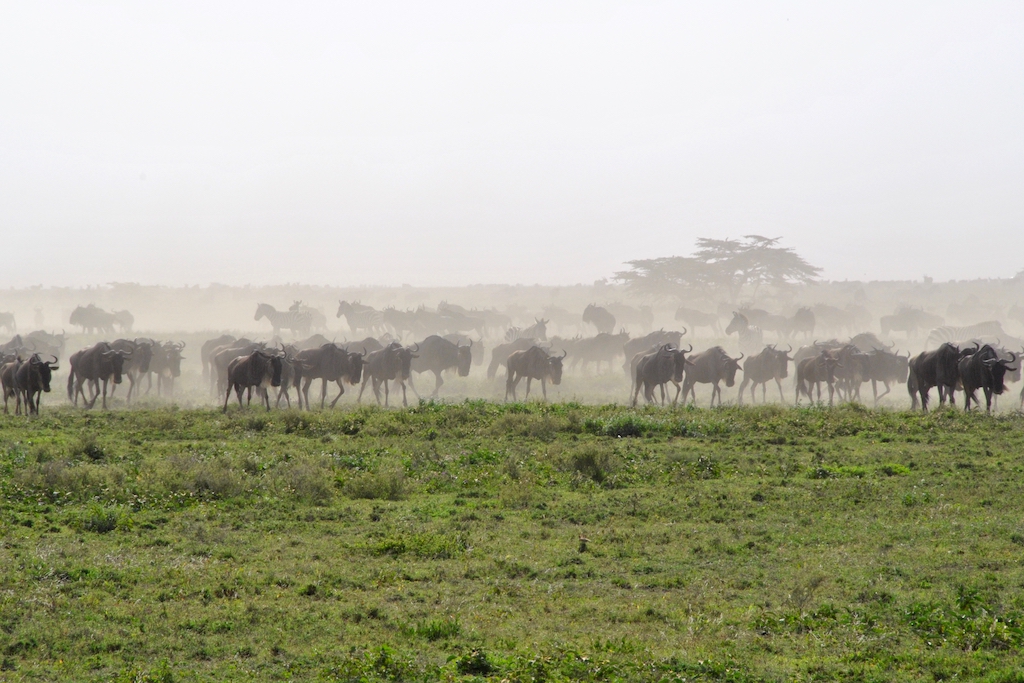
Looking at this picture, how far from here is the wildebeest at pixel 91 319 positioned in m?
55.2

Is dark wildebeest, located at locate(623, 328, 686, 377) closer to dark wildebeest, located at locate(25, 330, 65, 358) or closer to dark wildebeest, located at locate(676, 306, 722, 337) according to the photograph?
dark wildebeest, located at locate(676, 306, 722, 337)

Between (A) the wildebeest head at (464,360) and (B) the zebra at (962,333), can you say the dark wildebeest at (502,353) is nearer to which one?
(A) the wildebeest head at (464,360)

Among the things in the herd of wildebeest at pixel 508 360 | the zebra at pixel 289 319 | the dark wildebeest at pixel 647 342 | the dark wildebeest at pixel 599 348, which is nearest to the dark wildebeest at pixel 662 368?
the herd of wildebeest at pixel 508 360

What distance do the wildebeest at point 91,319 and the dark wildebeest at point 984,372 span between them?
50.0m

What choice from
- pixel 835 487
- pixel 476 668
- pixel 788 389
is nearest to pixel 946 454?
pixel 835 487

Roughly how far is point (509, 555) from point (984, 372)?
16.4 metres

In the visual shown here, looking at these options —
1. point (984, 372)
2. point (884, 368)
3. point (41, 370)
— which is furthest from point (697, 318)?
point (41, 370)

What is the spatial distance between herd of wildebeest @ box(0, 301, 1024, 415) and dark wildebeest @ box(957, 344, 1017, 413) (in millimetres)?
32

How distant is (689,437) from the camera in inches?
748

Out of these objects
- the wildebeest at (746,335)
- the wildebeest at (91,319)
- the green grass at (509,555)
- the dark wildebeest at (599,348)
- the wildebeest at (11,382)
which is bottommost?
the green grass at (509,555)

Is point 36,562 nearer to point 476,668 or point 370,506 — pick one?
point 370,506

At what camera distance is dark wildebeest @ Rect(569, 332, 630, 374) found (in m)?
44.4

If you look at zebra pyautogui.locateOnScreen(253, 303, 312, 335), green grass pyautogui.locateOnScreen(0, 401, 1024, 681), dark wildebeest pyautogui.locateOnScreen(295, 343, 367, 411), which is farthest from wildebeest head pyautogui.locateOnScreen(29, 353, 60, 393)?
zebra pyautogui.locateOnScreen(253, 303, 312, 335)

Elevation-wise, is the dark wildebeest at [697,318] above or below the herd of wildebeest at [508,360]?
above
